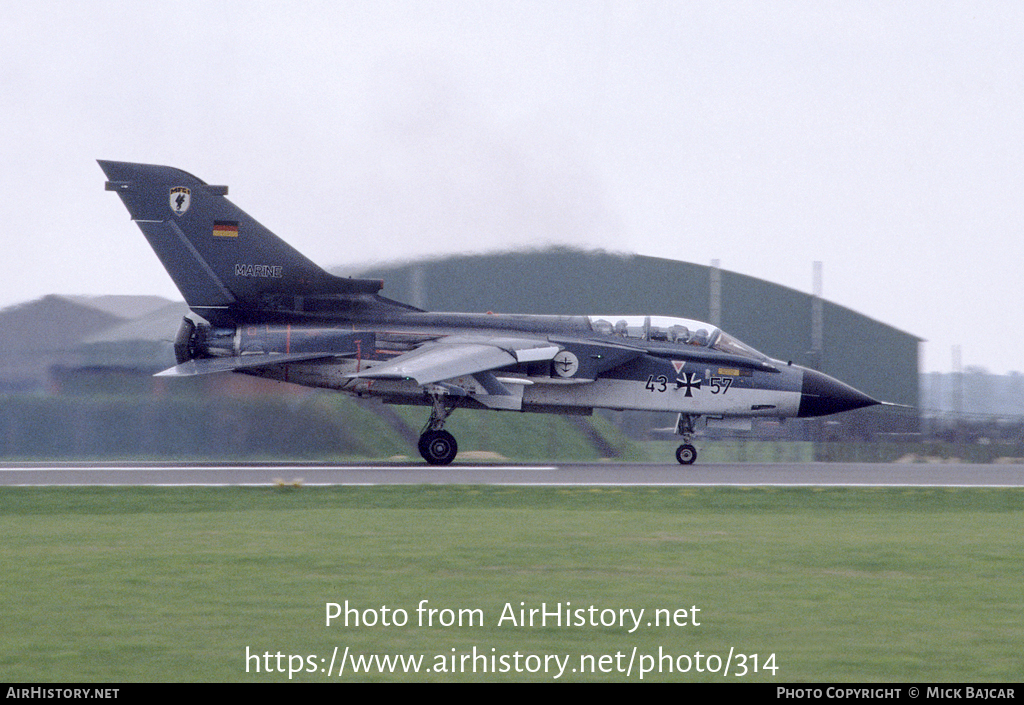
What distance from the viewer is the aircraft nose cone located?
23.6 meters

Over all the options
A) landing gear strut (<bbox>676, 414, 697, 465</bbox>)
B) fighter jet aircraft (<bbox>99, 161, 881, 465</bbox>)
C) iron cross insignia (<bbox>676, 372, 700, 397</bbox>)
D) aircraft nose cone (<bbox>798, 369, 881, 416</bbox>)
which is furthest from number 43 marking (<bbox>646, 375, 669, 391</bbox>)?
aircraft nose cone (<bbox>798, 369, 881, 416</bbox>)

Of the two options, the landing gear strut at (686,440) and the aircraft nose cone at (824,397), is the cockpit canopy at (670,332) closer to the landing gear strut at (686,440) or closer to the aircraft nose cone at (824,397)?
the aircraft nose cone at (824,397)

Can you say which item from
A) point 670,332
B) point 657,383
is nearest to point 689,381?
point 657,383

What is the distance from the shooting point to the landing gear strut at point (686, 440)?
23594 millimetres

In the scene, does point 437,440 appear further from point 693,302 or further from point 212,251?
point 693,302

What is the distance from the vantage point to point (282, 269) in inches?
928

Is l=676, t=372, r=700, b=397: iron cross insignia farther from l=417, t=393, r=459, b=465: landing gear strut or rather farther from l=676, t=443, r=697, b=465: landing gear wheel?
l=417, t=393, r=459, b=465: landing gear strut

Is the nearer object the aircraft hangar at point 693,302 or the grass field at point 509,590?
the grass field at point 509,590

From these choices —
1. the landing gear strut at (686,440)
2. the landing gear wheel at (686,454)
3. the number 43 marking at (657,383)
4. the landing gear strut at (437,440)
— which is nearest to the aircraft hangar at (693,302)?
the number 43 marking at (657,383)

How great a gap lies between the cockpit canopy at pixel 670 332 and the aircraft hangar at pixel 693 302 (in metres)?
1.60

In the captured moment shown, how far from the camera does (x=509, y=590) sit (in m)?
7.96

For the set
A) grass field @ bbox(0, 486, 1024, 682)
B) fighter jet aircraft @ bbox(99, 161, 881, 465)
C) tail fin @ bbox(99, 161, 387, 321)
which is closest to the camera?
grass field @ bbox(0, 486, 1024, 682)

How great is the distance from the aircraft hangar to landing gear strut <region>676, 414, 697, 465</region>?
2.97 metres
